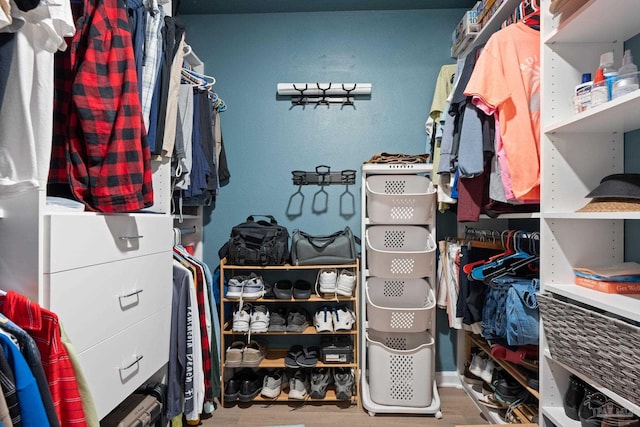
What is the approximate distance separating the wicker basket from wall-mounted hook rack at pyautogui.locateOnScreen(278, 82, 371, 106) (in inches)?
65.4

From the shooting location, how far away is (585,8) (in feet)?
3.45

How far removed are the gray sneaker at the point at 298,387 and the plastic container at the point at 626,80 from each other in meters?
1.96

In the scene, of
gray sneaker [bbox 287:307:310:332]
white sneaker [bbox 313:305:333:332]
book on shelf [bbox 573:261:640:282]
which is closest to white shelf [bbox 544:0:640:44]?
book on shelf [bbox 573:261:640:282]

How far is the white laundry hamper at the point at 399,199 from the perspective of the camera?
79.4 inches

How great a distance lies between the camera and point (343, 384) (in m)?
2.03

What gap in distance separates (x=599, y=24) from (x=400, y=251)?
128cm

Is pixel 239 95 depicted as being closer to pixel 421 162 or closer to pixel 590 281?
pixel 421 162

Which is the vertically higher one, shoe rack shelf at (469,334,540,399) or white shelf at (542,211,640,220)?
white shelf at (542,211,640,220)

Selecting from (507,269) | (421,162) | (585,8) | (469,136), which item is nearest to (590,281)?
(507,269)

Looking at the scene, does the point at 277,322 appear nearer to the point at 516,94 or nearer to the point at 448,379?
the point at 448,379

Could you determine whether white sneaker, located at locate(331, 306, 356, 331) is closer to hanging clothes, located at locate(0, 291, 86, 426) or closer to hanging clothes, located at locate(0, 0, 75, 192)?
hanging clothes, located at locate(0, 291, 86, 426)

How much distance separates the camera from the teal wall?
2.39 meters

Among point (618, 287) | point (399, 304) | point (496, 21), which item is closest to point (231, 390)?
point (399, 304)

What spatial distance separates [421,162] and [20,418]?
202 centimetres
